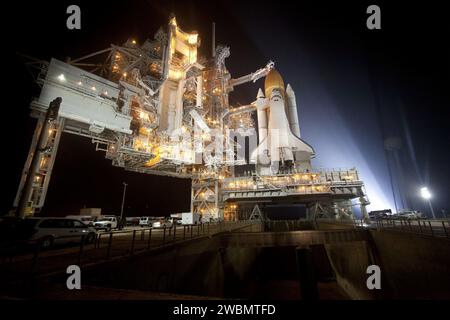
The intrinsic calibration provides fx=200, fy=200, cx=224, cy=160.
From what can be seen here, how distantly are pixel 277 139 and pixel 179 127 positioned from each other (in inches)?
823

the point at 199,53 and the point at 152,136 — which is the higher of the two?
the point at 199,53

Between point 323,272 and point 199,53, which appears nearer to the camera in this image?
point 323,272

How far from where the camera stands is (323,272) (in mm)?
25172

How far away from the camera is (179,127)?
35812mm

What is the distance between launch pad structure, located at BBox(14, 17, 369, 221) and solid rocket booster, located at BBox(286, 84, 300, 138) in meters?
0.35

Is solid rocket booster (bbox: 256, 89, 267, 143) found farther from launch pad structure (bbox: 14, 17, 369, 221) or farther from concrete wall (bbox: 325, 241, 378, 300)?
concrete wall (bbox: 325, 241, 378, 300)

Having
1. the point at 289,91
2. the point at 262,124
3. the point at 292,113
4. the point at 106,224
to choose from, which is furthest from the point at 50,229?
the point at 289,91

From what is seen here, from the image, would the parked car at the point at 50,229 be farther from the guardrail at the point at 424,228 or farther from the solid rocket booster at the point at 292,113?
the solid rocket booster at the point at 292,113

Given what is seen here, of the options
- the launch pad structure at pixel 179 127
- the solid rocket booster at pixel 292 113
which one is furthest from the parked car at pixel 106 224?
the solid rocket booster at pixel 292 113

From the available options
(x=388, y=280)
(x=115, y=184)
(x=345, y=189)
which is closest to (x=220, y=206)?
(x=345, y=189)

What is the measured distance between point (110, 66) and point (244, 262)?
38.2 meters

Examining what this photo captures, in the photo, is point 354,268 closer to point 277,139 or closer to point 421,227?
point 421,227
